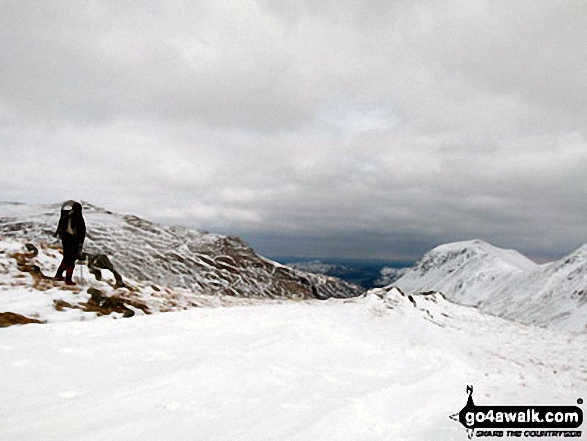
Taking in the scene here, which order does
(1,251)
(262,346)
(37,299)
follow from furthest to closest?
(1,251) < (37,299) < (262,346)

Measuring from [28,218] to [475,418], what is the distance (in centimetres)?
20610

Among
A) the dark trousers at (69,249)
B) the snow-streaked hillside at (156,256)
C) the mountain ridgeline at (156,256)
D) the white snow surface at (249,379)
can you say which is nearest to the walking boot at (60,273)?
the dark trousers at (69,249)

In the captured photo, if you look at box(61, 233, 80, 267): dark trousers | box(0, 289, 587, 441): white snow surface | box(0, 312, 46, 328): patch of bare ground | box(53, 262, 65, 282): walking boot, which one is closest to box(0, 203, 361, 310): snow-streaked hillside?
box(53, 262, 65, 282): walking boot

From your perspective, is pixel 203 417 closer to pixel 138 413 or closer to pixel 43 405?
pixel 138 413

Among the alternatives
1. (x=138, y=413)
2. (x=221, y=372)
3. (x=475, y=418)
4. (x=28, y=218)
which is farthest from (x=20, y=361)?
(x=28, y=218)

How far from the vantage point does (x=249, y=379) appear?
313 inches

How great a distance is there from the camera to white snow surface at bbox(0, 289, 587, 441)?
5.92 meters

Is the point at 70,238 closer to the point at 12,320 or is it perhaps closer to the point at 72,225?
the point at 72,225

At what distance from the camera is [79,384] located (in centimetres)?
689

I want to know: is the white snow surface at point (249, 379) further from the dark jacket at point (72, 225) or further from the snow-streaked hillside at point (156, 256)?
the snow-streaked hillside at point (156, 256)

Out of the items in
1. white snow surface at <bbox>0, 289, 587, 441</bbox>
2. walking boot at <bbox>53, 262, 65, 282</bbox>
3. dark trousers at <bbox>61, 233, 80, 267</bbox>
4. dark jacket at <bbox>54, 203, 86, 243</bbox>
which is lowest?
white snow surface at <bbox>0, 289, 587, 441</bbox>

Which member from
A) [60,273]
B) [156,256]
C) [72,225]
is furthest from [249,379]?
[156,256]

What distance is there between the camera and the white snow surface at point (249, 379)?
5.92 metres

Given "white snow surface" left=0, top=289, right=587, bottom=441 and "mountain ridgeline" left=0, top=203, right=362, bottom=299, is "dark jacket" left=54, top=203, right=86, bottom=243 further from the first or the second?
"mountain ridgeline" left=0, top=203, right=362, bottom=299
